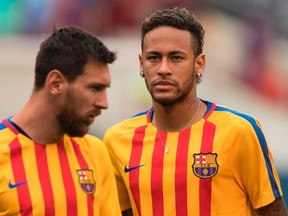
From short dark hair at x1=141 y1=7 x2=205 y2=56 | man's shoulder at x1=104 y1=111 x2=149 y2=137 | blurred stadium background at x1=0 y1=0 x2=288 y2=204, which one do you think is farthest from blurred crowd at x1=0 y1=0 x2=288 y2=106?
short dark hair at x1=141 y1=7 x2=205 y2=56

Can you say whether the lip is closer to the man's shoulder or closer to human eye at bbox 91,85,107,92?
the man's shoulder

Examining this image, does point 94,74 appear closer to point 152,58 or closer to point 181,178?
point 152,58

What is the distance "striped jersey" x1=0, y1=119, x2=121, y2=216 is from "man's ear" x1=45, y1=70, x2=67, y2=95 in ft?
0.96

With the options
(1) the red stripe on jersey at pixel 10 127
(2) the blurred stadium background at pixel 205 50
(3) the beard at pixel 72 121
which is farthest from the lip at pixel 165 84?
(2) the blurred stadium background at pixel 205 50

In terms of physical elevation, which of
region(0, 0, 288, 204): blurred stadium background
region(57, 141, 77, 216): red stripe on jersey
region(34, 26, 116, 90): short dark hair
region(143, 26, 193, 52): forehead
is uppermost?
region(0, 0, 288, 204): blurred stadium background

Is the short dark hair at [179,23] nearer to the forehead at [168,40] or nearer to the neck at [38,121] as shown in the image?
the forehead at [168,40]

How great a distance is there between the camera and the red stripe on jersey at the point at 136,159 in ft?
18.2

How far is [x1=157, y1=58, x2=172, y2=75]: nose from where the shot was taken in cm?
541

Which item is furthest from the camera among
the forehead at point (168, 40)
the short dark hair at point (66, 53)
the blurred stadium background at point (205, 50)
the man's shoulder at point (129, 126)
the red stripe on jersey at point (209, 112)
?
the blurred stadium background at point (205, 50)

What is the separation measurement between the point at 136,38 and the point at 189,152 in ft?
24.6

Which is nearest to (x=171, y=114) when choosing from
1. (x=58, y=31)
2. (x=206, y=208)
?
(x=206, y=208)

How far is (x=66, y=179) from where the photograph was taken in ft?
16.3

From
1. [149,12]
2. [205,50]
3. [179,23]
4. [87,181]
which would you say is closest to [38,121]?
[87,181]

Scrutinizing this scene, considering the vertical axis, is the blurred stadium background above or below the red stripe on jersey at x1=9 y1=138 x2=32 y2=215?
above
